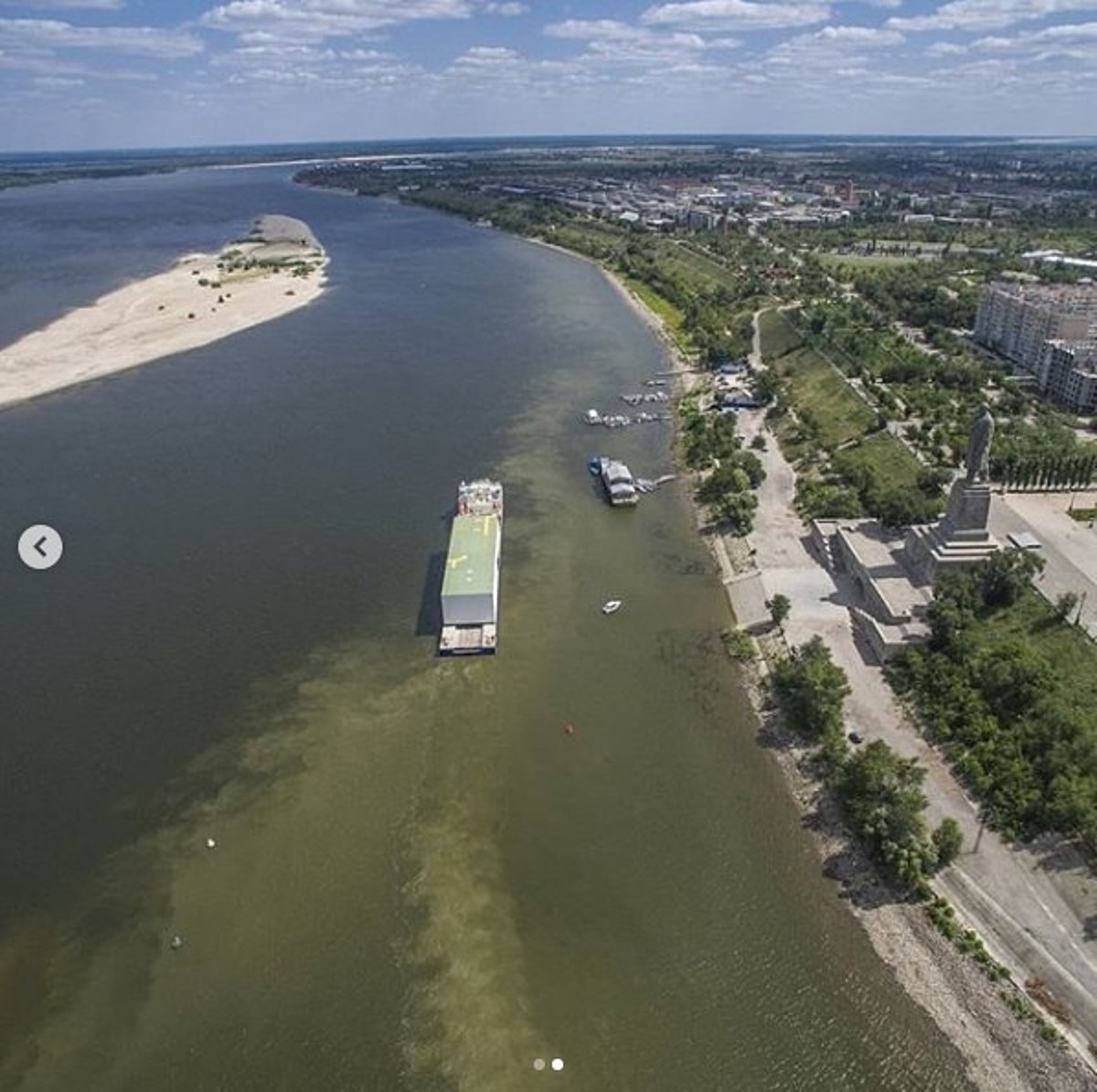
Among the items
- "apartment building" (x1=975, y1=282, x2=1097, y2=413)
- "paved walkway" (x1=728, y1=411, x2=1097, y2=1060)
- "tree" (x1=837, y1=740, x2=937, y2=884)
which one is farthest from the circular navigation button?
"apartment building" (x1=975, y1=282, x2=1097, y2=413)

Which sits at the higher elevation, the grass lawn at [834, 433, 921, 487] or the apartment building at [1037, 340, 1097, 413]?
the apartment building at [1037, 340, 1097, 413]

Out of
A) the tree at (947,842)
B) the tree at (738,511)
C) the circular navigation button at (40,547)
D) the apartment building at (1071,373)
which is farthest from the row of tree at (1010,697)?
the circular navigation button at (40,547)

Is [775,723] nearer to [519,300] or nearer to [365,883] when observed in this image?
[365,883]

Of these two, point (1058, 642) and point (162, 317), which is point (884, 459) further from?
point (162, 317)

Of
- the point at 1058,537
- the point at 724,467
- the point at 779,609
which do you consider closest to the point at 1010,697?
the point at 779,609

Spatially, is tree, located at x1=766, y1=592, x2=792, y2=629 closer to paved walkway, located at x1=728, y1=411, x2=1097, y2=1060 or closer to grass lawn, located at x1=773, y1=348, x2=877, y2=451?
paved walkway, located at x1=728, y1=411, x2=1097, y2=1060

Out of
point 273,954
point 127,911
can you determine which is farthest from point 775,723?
point 127,911
